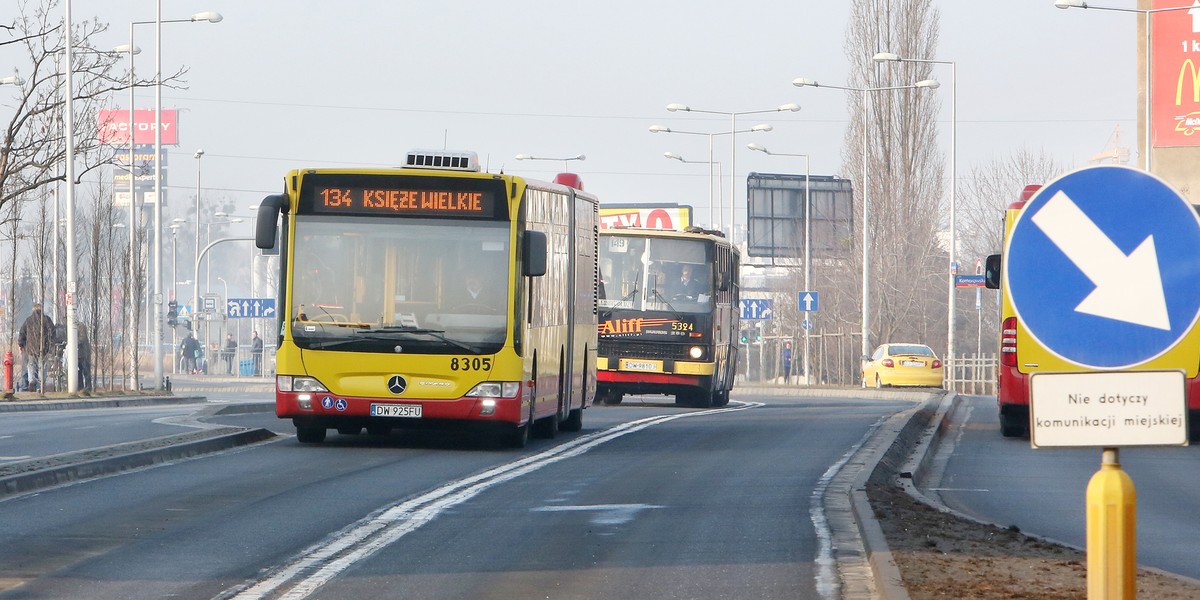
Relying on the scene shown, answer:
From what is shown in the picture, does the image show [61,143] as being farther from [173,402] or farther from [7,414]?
[7,414]

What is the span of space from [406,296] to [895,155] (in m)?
53.5

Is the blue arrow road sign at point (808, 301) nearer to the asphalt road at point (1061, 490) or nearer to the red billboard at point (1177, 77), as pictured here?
the red billboard at point (1177, 77)

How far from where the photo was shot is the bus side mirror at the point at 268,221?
17.8 metres

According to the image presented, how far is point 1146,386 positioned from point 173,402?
120 feet

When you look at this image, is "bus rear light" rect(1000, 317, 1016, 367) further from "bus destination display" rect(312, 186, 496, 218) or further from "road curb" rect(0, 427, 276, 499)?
"road curb" rect(0, 427, 276, 499)

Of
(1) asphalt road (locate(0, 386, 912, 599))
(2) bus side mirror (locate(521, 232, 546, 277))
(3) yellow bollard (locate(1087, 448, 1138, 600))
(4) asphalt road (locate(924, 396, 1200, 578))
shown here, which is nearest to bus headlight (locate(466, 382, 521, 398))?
(1) asphalt road (locate(0, 386, 912, 599))

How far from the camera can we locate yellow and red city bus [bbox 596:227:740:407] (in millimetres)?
33969

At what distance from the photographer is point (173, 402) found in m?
40.6

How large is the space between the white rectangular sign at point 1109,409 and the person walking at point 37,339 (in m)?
34.3

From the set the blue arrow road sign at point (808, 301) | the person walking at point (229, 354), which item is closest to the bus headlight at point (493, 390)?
the blue arrow road sign at point (808, 301)

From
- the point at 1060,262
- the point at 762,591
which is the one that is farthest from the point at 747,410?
the point at 1060,262

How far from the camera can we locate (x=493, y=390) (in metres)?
18.9

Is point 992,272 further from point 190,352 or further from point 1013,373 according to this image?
point 190,352

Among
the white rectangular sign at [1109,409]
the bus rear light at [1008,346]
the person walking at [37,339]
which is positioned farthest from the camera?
the person walking at [37,339]
